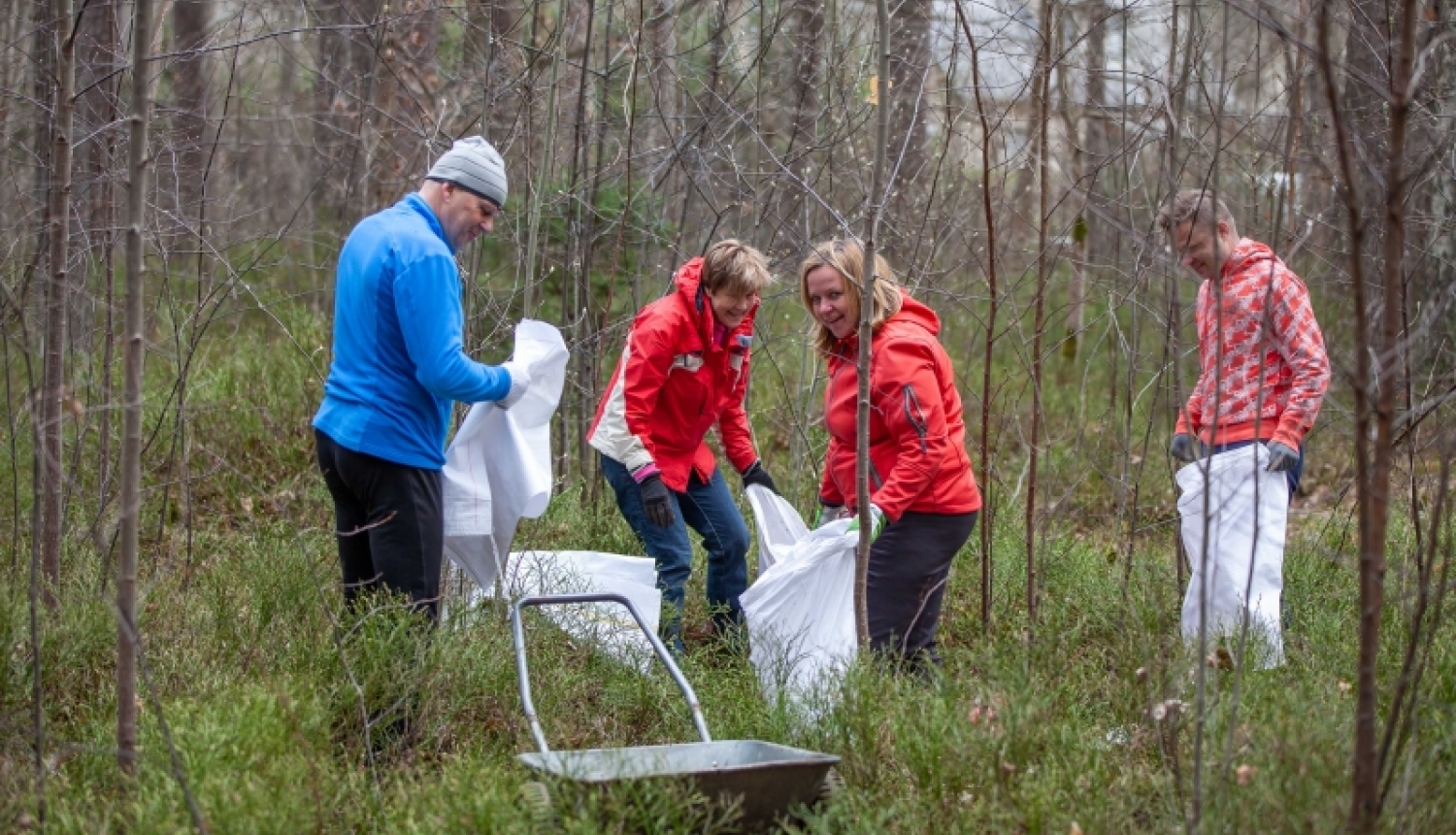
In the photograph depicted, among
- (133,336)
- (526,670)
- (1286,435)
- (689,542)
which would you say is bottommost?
(526,670)

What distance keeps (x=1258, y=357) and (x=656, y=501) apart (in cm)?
209

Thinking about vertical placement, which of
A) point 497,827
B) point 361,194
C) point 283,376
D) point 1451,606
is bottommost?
point 497,827

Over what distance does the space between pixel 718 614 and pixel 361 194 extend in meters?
5.42

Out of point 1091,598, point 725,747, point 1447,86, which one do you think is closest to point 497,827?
point 725,747

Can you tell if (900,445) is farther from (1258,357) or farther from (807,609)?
(1258,357)

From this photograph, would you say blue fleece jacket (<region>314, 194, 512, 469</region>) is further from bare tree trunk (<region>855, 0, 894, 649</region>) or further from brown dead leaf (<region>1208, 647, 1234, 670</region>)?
brown dead leaf (<region>1208, 647, 1234, 670</region>)

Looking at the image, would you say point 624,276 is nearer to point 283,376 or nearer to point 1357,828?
point 283,376

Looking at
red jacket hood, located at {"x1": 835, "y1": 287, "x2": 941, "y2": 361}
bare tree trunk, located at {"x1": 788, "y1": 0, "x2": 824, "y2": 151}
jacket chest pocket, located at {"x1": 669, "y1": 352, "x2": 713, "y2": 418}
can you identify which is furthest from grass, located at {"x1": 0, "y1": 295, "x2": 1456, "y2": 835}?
bare tree trunk, located at {"x1": 788, "y1": 0, "x2": 824, "y2": 151}

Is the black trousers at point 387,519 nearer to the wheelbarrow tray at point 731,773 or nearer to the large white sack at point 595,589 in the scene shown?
the large white sack at point 595,589

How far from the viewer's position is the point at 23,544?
5547mm

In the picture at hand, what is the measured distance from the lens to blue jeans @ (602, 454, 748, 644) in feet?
17.2

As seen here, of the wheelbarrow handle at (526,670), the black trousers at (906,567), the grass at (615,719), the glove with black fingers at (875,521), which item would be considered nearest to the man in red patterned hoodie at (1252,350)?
the grass at (615,719)

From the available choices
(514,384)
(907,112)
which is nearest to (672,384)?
(514,384)

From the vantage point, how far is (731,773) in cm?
320
